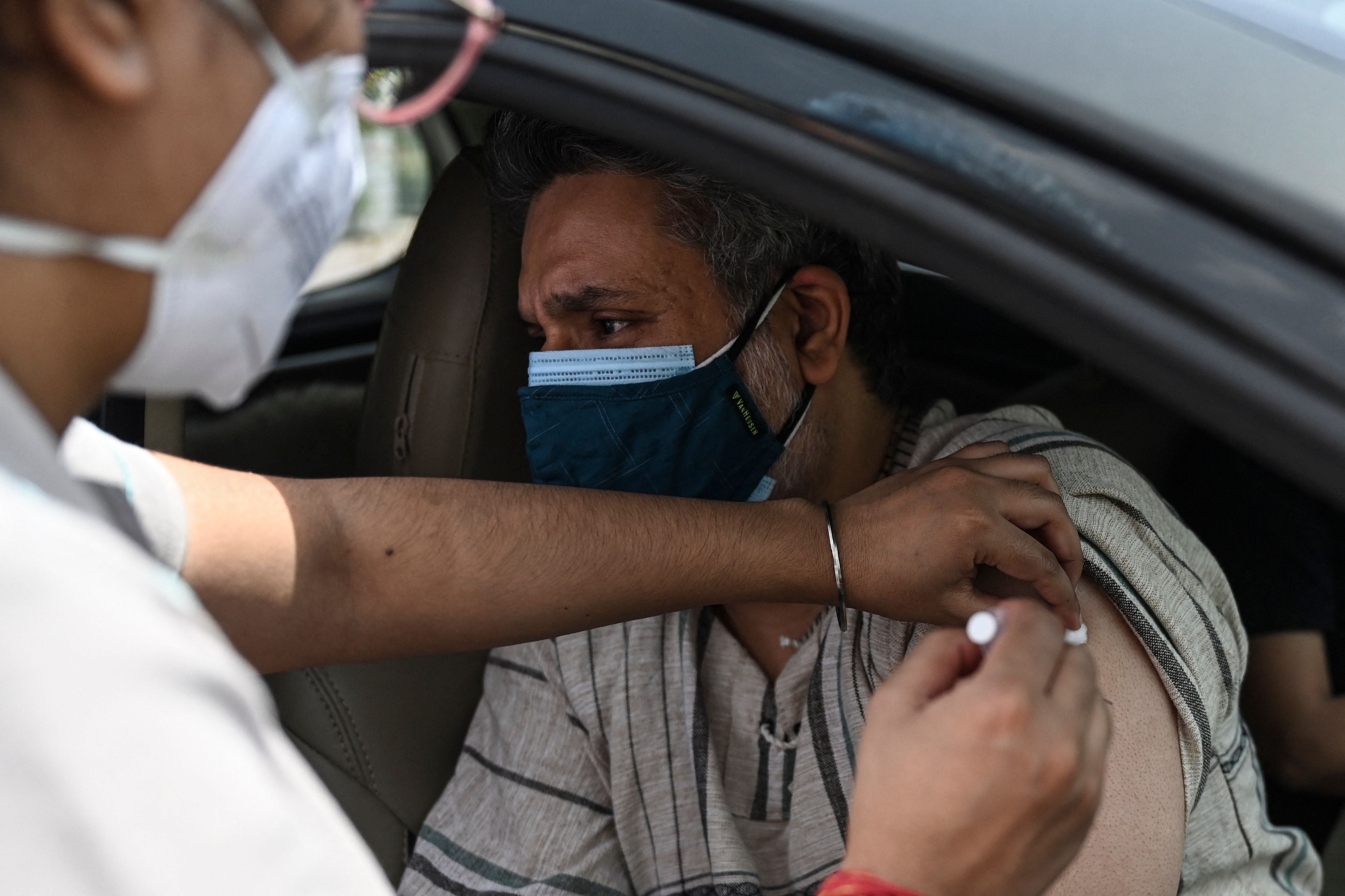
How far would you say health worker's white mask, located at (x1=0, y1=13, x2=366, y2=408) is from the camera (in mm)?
855

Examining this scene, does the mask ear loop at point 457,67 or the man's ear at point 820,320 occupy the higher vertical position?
the mask ear loop at point 457,67

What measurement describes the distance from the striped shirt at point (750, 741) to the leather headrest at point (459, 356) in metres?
0.37

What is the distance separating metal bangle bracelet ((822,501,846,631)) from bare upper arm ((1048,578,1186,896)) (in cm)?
28

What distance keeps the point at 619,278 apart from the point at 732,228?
19 cm

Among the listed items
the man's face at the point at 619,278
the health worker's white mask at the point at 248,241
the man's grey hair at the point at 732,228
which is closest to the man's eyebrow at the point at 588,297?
the man's face at the point at 619,278

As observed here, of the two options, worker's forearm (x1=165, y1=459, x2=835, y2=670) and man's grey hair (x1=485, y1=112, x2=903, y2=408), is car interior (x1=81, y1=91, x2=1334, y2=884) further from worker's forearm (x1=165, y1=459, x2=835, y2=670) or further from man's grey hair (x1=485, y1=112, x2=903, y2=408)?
worker's forearm (x1=165, y1=459, x2=835, y2=670)

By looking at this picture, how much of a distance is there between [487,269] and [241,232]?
1.03m

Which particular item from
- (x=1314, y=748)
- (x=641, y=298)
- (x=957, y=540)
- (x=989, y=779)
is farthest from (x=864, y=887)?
(x=1314, y=748)

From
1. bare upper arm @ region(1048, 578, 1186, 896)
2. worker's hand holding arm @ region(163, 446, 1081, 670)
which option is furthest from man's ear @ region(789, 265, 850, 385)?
bare upper arm @ region(1048, 578, 1186, 896)

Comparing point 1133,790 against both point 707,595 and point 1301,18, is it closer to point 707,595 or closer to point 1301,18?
point 707,595

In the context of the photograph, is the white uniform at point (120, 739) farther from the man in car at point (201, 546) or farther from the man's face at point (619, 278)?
the man's face at point (619, 278)

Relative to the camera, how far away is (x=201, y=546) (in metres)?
1.24

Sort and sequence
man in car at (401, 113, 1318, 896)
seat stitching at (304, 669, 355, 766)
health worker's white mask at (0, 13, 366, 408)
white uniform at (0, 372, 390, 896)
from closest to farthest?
white uniform at (0, 372, 390, 896)
health worker's white mask at (0, 13, 366, 408)
man in car at (401, 113, 1318, 896)
seat stitching at (304, 669, 355, 766)

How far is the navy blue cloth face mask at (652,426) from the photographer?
1.57 meters
